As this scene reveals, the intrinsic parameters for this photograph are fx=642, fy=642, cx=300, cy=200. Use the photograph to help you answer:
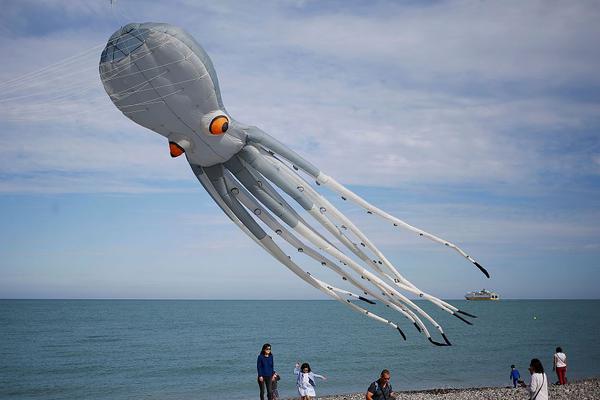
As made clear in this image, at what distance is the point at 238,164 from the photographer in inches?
401

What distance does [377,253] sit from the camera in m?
10.3

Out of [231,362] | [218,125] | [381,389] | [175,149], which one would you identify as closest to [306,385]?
[381,389]

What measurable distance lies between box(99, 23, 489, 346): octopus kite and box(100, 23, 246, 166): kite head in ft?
0.05

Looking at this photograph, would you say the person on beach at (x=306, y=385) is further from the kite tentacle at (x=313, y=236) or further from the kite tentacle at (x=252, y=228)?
the kite tentacle at (x=313, y=236)

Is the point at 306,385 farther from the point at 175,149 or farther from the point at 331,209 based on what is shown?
the point at 175,149

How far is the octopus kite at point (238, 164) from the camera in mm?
8820

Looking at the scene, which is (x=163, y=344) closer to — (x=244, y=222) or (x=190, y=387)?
(x=190, y=387)

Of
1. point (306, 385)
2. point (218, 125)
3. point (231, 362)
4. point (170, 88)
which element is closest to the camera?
point (170, 88)

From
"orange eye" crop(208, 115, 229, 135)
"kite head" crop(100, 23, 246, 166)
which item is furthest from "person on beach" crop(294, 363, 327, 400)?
"orange eye" crop(208, 115, 229, 135)

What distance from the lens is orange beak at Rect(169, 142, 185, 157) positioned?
963 cm

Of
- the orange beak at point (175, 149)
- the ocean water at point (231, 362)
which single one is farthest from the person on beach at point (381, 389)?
the ocean water at point (231, 362)

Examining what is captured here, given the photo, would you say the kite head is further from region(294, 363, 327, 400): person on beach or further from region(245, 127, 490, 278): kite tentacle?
region(294, 363, 327, 400): person on beach

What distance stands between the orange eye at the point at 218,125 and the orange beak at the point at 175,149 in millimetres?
593

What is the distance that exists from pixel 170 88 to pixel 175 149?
1.09 metres
